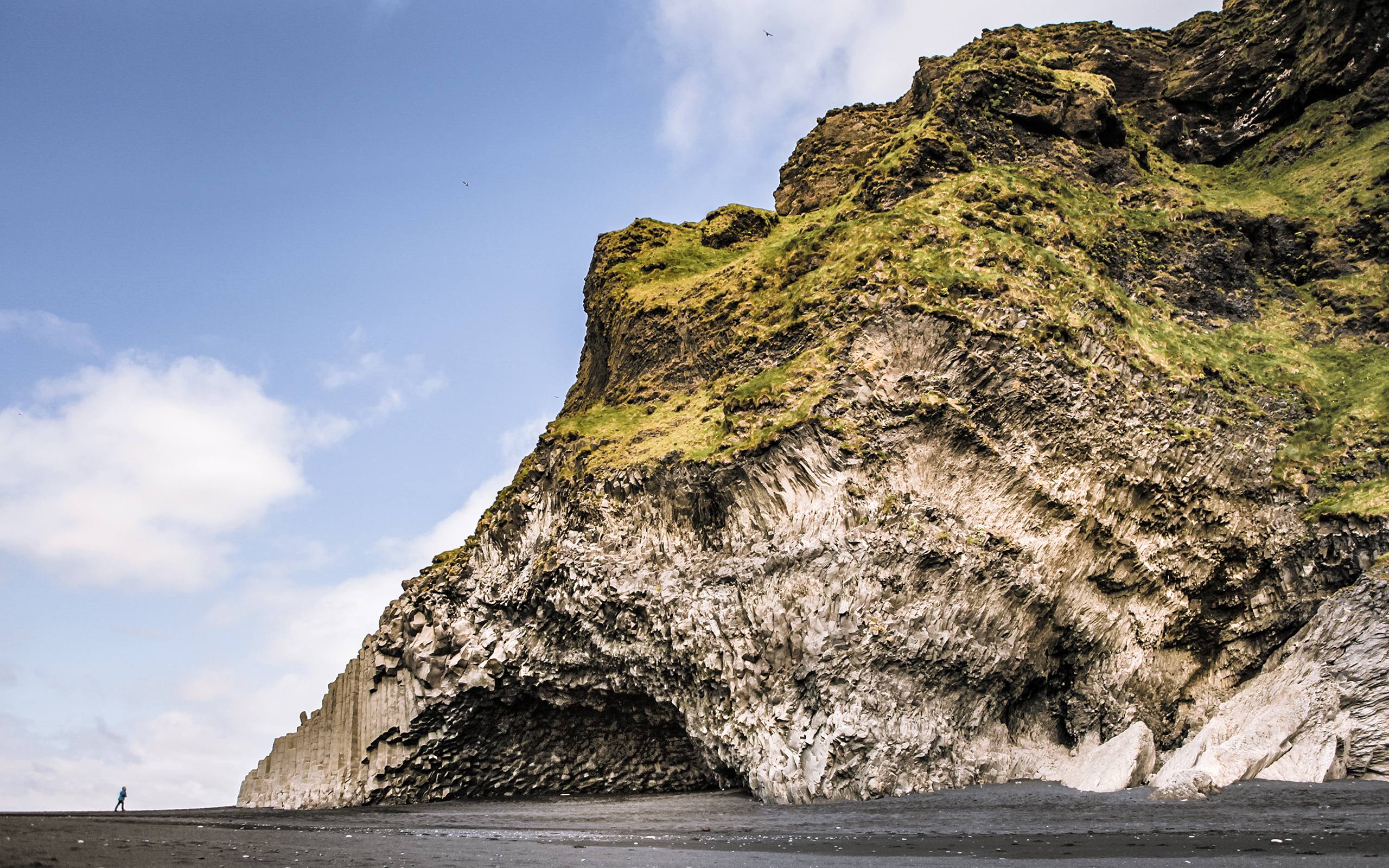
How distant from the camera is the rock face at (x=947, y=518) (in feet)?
90.8

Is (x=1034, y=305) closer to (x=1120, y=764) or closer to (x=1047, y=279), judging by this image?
(x=1047, y=279)

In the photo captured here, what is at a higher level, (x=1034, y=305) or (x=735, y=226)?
(x=735, y=226)

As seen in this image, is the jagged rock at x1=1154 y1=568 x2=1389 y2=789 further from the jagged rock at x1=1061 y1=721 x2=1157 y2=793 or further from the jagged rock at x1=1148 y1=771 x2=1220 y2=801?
the jagged rock at x1=1061 y1=721 x2=1157 y2=793

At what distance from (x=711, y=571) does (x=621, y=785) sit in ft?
41.7

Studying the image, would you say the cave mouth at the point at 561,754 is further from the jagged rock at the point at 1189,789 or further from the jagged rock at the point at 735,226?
the jagged rock at the point at 735,226

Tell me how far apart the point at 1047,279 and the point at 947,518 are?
1165cm

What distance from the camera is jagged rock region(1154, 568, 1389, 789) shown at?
73.8 feet

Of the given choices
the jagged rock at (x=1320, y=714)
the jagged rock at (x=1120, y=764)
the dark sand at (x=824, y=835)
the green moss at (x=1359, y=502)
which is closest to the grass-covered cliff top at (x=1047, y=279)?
the green moss at (x=1359, y=502)

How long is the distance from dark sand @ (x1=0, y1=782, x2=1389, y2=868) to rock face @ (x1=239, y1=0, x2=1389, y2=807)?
11.6ft

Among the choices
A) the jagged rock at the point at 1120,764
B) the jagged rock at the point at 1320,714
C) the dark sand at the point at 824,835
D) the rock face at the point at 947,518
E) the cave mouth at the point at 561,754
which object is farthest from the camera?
the cave mouth at the point at 561,754

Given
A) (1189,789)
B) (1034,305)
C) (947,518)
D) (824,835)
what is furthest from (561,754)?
(1034,305)

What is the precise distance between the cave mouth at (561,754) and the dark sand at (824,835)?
7.88 meters

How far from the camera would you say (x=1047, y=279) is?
1366 inches

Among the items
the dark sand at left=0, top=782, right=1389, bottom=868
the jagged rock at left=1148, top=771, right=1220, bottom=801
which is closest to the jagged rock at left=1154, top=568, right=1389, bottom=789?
the jagged rock at left=1148, top=771, right=1220, bottom=801
